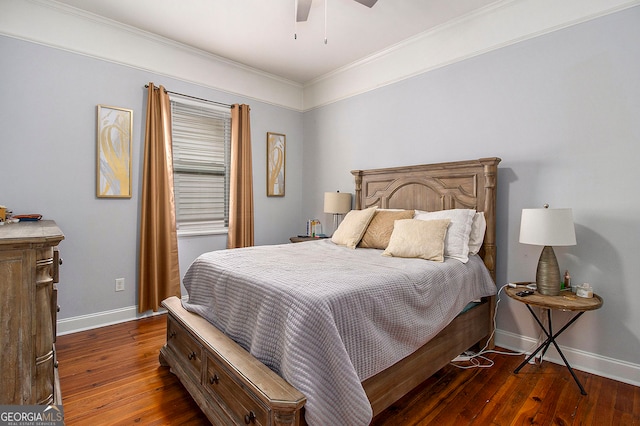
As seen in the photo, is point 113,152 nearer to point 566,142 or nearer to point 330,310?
point 330,310

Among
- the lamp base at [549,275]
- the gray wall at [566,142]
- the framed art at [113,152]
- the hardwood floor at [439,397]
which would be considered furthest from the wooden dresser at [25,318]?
the gray wall at [566,142]

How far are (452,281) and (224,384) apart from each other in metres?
1.49

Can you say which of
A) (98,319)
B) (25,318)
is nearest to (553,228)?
(25,318)

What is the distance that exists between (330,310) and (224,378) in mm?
664

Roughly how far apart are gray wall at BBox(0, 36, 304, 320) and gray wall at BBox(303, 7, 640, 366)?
290 cm

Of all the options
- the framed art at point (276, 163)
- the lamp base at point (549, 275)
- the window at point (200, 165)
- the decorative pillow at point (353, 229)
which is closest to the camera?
the lamp base at point (549, 275)

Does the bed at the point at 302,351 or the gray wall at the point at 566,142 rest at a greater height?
the gray wall at the point at 566,142

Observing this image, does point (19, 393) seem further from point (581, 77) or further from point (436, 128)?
point (581, 77)

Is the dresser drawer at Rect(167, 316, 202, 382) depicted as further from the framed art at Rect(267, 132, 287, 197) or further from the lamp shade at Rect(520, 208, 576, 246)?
the framed art at Rect(267, 132, 287, 197)

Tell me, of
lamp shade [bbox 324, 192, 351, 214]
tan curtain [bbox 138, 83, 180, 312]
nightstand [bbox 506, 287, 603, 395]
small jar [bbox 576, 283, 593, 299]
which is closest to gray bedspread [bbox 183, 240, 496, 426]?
nightstand [bbox 506, 287, 603, 395]

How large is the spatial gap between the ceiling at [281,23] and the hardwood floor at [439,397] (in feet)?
9.38

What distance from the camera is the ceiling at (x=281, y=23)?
2668 millimetres

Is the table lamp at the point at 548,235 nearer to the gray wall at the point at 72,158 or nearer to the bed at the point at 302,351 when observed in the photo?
the bed at the point at 302,351

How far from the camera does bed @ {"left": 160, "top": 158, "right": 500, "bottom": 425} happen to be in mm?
1274
